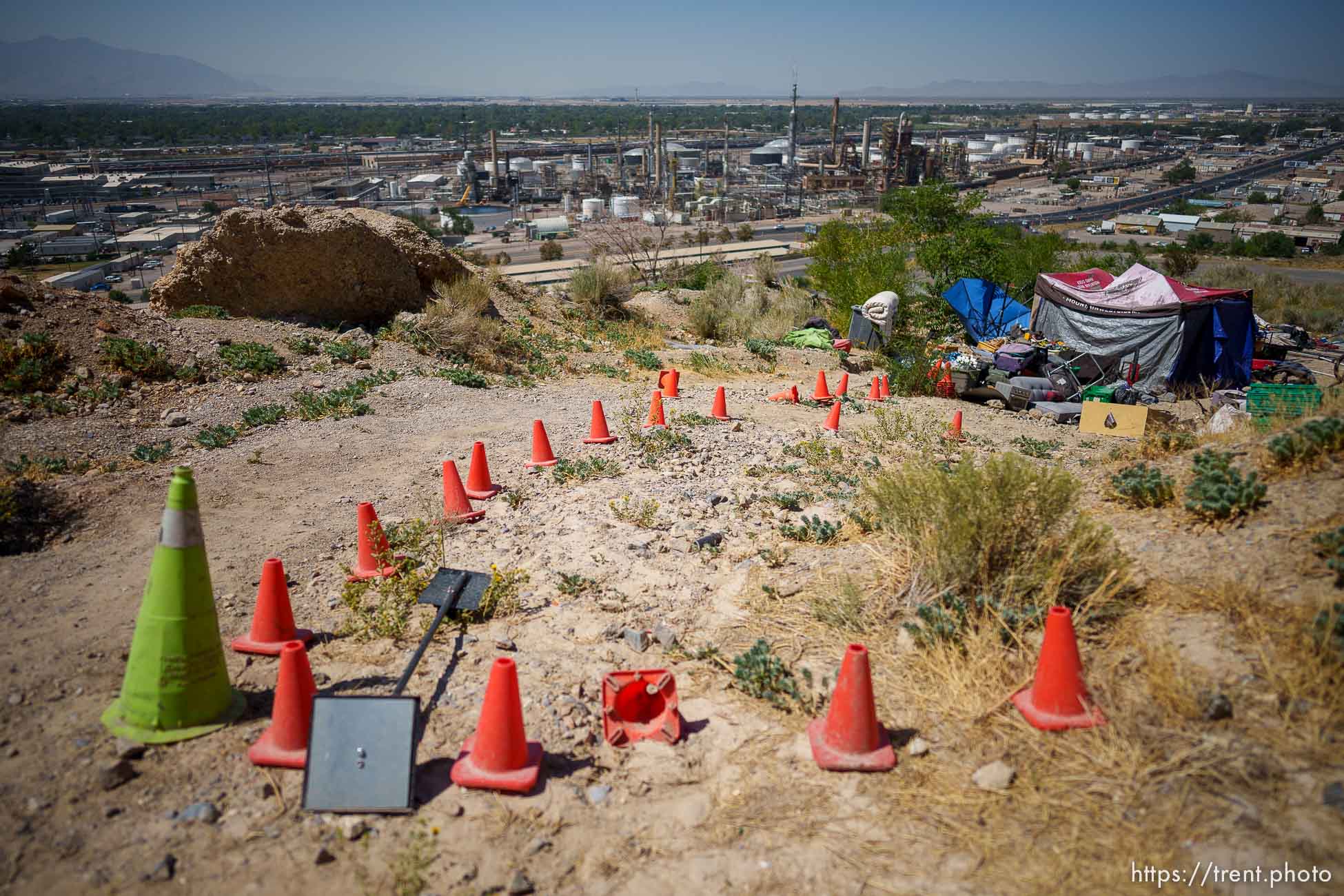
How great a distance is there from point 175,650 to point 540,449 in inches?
164

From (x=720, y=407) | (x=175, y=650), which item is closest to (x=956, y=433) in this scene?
(x=720, y=407)

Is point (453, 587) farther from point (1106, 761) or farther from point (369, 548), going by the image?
point (1106, 761)

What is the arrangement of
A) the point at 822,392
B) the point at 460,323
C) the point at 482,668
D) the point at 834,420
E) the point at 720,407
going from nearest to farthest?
1. the point at 482,668
2. the point at 834,420
3. the point at 720,407
4. the point at 822,392
5. the point at 460,323

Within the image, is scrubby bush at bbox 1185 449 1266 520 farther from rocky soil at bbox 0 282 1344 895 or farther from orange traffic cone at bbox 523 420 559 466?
orange traffic cone at bbox 523 420 559 466

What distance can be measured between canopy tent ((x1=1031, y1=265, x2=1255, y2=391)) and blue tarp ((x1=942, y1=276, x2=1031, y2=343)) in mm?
2900

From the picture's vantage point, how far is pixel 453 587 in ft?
15.2

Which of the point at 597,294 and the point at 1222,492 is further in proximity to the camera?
the point at 597,294

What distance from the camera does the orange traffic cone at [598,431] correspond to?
7.95 meters

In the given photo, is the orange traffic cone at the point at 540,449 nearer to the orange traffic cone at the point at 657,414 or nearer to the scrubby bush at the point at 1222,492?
the orange traffic cone at the point at 657,414

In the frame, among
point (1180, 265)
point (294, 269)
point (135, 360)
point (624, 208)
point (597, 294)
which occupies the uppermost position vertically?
point (624, 208)

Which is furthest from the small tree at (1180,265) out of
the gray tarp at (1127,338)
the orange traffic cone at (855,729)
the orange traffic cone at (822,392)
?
the orange traffic cone at (855,729)

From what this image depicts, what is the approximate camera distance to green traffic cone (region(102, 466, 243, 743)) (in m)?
3.38

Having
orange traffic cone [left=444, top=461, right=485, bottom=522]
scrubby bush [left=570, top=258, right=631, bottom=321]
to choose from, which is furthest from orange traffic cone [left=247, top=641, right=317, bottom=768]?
scrubby bush [left=570, top=258, right=631, bottom=321]

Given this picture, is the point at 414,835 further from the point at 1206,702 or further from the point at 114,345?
the point at 114,345
